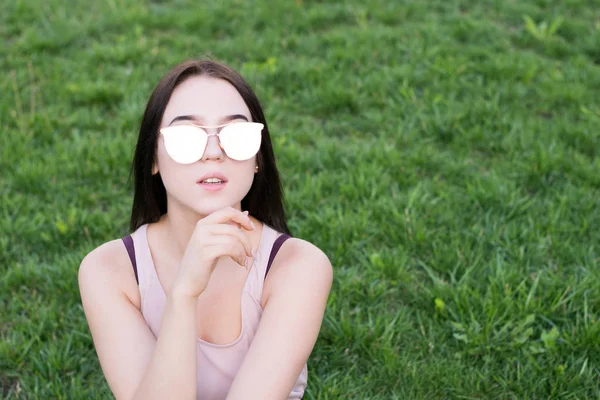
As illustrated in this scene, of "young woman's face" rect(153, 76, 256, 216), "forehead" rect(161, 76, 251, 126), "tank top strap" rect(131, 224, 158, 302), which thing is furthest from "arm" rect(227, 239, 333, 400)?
"forehead" rect(161, 76, 251, 126)

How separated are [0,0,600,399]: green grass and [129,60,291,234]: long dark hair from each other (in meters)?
0.77

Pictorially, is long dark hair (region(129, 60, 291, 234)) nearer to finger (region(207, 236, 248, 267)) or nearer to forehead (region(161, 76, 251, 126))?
forehead (region(161, 76, 251, 126))

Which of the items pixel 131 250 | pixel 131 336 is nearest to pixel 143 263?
pixel 131 250

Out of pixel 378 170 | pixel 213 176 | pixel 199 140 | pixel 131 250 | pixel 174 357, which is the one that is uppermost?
pixel 199 140

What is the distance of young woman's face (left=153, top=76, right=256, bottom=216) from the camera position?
2145 millimetres

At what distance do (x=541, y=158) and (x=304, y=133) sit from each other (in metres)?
1.42

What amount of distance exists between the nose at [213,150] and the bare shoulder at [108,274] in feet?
1.63

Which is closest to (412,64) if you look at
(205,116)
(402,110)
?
(402,110)

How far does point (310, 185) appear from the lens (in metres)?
4.11

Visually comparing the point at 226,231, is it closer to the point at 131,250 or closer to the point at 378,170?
the point at 131,250

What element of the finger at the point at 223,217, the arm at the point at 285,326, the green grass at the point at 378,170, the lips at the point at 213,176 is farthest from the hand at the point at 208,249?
the green grass at the point at 378,170

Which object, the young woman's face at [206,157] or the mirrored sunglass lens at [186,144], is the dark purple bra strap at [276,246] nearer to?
the young woman's face at [206,157]

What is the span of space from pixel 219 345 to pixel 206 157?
58cm

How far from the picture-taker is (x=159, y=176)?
2.55m
